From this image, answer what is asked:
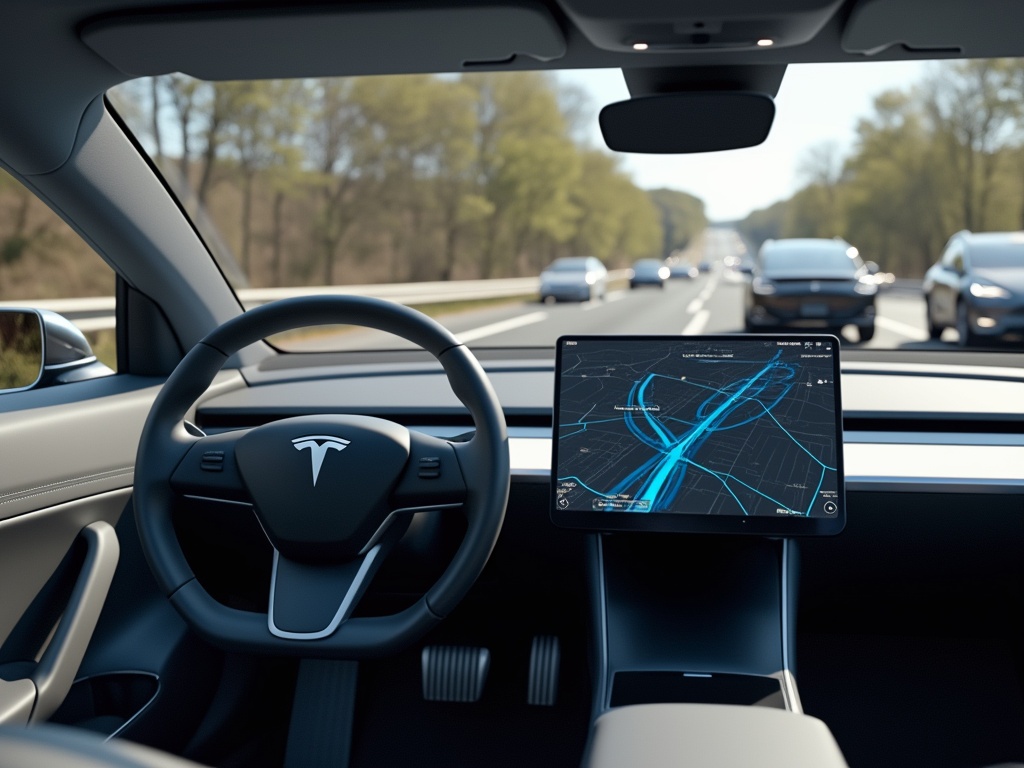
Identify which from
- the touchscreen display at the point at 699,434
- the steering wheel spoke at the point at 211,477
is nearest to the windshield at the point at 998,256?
the touchscreen display at the point at 699,434

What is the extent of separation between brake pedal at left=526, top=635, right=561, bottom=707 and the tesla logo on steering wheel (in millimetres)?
1331

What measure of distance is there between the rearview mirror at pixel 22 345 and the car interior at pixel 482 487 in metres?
0.01

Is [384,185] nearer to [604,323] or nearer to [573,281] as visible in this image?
[573,281]

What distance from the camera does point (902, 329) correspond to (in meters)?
14.2

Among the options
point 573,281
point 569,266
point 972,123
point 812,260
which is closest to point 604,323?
point 812,260

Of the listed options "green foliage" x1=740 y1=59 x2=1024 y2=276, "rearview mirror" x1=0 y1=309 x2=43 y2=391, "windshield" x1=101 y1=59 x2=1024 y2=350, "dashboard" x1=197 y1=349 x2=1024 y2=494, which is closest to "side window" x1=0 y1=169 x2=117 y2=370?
"windshield" x1=101 y1=59 x2=1024 y2=350

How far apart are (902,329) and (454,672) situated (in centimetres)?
1259

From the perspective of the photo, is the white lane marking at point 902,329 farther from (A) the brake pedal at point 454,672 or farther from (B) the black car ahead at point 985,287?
(A) the brake pedal at point 454,672

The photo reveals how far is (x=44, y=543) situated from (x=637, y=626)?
1560 mm

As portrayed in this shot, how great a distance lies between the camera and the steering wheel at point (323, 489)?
2.03 meters

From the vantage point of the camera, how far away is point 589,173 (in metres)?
23.3

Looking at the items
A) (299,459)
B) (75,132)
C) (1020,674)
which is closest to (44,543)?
(299,459)

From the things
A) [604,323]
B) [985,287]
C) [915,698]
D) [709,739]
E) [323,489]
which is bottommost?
[915,698]

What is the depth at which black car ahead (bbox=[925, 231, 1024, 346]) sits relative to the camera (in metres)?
8.17
